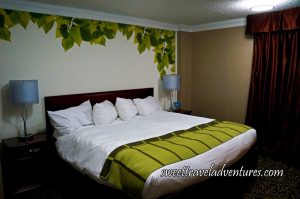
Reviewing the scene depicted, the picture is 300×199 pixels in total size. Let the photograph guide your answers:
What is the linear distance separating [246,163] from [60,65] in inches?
112

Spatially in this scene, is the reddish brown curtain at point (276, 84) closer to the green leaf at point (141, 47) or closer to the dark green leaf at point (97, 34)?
the green leaf at point (141, 47)

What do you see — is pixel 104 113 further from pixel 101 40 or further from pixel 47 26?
pixel 47 26

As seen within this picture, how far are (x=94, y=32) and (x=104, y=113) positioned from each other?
1.29 metres

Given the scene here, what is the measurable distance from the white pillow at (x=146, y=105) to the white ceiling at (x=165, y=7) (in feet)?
4.62

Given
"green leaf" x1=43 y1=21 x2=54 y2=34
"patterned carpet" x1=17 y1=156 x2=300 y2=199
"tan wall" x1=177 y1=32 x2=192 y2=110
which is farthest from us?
"tan wall" x1=177 y1=32 x2=192 y2=110

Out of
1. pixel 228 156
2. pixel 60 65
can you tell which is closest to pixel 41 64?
pixel 60 65

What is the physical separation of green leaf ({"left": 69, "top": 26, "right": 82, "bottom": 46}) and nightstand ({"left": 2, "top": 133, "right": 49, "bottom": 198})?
4.77 feet

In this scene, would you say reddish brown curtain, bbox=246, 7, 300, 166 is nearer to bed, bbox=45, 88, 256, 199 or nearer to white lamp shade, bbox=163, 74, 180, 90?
bed, bbox=45, 88, 256, 199

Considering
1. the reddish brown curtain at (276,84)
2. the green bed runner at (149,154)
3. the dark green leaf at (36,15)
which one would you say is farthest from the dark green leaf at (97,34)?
the reddish brown curtain at (276,84)

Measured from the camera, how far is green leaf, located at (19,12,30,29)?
2932 mm

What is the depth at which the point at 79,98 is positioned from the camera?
3.46 metres

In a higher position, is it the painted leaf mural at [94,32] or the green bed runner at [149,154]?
the painted leaf mural at [94,32]

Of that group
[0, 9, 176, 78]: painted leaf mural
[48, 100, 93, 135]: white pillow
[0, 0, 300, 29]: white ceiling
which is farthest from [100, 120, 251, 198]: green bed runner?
[0, 9, 176, 78]: painted leaf mural

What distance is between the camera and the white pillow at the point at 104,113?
10.8ft
